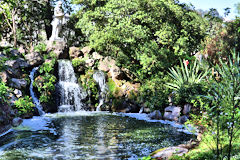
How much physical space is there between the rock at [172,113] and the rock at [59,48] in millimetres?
9820

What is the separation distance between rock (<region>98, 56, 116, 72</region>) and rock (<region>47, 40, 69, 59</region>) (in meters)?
2.97

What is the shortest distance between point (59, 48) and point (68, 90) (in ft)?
14.2

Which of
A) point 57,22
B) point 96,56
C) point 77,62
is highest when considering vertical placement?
point 57,22

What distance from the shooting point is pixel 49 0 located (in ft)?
80.1

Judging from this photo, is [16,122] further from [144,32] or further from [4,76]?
[144,32]

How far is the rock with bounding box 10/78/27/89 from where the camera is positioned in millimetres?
13010

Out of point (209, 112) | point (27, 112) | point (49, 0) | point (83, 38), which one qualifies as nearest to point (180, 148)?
point (209, 112)

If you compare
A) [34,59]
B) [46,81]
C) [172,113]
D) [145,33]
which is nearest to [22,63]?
[34,59]

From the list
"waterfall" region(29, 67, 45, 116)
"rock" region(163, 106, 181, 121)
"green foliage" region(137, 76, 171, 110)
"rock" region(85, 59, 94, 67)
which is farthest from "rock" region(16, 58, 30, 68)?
"rock" region(163, 106, 181, 121)

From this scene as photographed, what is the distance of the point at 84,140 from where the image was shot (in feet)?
26.1

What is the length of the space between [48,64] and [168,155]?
41.2 ft

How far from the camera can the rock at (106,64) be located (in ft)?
60.4

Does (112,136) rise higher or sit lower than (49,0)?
lower

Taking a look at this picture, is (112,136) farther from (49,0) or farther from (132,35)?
(49,0)
